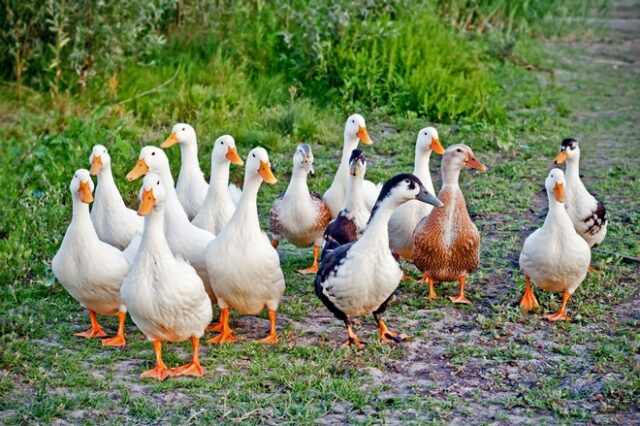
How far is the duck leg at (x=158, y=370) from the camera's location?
5316mm

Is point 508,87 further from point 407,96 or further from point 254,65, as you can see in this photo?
point 254,65

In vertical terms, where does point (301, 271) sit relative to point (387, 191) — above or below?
below

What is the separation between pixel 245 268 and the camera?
5.71 meters

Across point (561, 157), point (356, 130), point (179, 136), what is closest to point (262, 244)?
point (179, 136)

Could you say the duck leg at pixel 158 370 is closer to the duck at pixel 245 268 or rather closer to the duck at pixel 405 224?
the duck at pixel 245 268

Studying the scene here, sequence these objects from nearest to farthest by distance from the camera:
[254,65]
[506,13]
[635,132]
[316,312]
A: [316,312] < [635,132] < [254,65] < [506,13]

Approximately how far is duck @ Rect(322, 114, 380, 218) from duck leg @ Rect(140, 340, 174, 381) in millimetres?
2047

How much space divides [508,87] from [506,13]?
232cm

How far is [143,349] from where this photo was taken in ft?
18.9

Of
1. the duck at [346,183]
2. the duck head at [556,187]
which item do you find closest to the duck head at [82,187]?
the duck at [346,183]

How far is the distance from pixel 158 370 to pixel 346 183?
235 cm

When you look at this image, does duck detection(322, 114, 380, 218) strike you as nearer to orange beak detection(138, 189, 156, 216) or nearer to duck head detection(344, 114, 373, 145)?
duck head detection(344, 114, 373, 145)

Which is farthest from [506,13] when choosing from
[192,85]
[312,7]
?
[192,85]

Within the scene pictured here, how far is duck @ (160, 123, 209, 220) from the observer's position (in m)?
7.21
